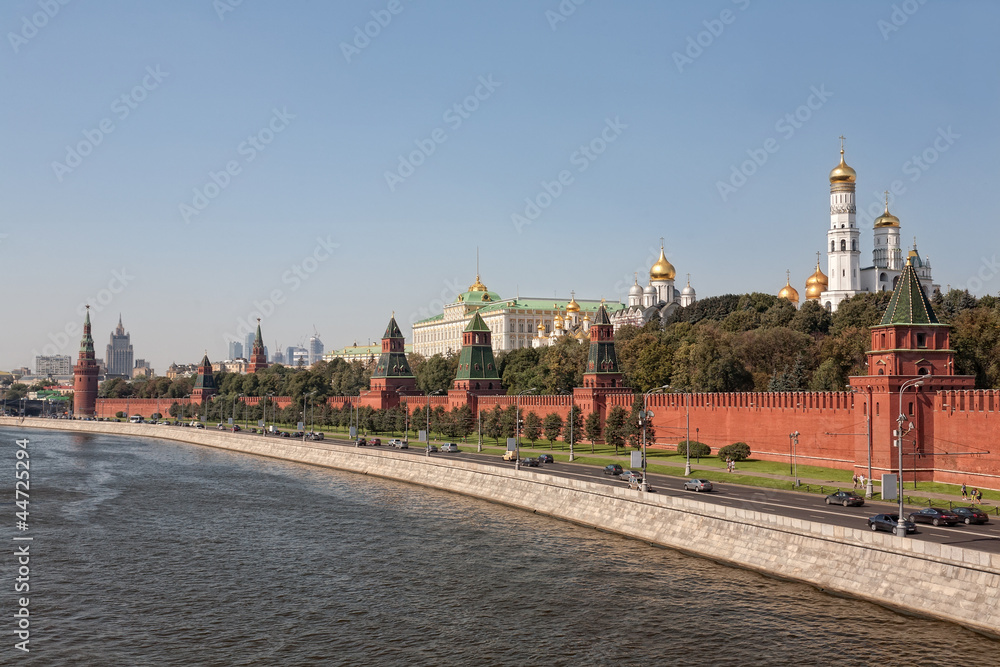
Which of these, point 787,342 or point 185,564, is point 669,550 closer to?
point 185,564

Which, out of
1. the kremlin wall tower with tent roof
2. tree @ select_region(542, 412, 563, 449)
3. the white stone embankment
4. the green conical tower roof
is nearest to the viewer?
the white stone embankment

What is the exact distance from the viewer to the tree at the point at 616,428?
73.1 metres

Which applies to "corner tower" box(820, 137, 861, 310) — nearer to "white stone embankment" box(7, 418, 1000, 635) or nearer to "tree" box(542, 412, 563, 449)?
"tree" box(542, 412, 563, 449)

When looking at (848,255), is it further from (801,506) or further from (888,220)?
(801,506)

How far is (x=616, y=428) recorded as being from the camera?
73.2 metres

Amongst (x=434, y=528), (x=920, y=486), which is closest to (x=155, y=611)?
(x=434, y=528)

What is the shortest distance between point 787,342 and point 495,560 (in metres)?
57.1

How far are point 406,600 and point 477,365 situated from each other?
218 feet

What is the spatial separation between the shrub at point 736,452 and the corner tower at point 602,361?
65.4 feet

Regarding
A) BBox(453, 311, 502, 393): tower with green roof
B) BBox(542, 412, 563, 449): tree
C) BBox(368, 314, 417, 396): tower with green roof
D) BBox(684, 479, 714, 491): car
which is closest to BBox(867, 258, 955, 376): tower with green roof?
BBox(684, 479, 714, 491): car

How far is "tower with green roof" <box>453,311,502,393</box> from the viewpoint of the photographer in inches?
3780

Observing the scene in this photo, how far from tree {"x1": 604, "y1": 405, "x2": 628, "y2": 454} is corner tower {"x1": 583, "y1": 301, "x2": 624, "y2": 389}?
7.00m

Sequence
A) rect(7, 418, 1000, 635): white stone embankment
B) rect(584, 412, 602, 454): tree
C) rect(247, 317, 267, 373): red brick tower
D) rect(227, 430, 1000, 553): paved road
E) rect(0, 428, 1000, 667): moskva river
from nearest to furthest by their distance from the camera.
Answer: rect(0, 428, 1000, 667): moskva river < rect(7, 418, 1000, 635): white stone embankment < rect(227, 430, 1000, 553): paved road < rect(584, 412, 602, 454): tree < rect(247, 317, 267, 373): red brick tower

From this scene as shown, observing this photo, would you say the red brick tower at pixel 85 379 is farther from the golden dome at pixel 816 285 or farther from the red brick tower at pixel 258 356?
the golden dome at pixel 816 285
